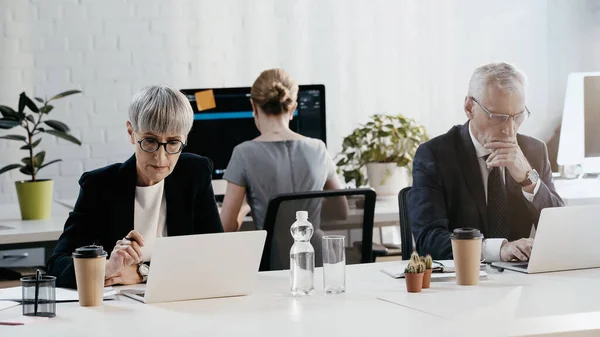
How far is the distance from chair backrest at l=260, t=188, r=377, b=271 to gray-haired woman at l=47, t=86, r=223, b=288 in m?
0.41

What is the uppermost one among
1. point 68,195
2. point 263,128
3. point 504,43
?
point 504,43

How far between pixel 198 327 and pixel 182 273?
9.7 inches

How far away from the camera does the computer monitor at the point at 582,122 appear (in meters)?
3.61

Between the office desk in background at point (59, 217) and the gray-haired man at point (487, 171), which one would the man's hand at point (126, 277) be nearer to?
the gray-haired man at point (487, 171)

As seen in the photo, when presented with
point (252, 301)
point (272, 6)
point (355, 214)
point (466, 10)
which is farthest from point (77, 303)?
point (466, 10)

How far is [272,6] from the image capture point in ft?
15.9

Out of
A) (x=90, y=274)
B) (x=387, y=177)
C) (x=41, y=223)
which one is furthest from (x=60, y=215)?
(x=90, y=274)

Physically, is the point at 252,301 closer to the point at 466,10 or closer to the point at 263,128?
the point at 263,128

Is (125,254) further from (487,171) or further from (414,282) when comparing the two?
(487,171)

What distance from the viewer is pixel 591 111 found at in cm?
362

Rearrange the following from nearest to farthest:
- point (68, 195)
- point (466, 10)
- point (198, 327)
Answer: point (198, 327)
point (68, 195)
point (466, 10)

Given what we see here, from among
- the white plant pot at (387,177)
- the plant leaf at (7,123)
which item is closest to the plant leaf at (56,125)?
the plant leaf at (7,123)

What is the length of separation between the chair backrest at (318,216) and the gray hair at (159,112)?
64cm

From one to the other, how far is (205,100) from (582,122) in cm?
157
